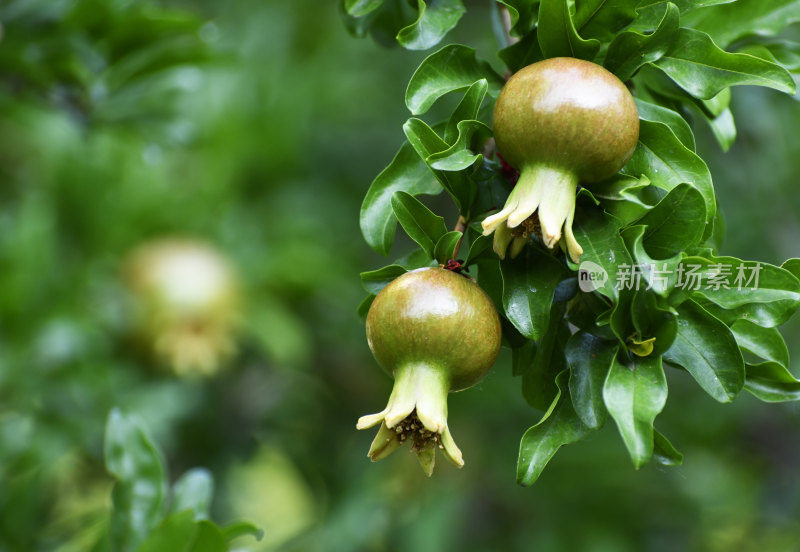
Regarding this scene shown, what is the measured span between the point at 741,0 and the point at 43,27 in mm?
1241

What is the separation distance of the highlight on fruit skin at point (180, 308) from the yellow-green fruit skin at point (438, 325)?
4.78 ft

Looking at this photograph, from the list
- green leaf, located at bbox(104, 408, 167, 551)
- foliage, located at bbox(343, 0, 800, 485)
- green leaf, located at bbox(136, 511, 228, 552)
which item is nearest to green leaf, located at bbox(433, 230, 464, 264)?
foliage, located at bbox(343, 0, 800, 485)

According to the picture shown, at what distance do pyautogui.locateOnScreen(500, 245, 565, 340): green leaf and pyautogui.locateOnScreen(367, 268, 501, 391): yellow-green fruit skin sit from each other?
0.08 ft

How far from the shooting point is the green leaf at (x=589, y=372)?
2.57 feet

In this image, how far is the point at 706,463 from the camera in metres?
2.92

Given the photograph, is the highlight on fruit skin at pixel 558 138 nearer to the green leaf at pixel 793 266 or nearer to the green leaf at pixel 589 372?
the green leaf at pixel 589 372

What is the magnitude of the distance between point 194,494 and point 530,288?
0.68 m

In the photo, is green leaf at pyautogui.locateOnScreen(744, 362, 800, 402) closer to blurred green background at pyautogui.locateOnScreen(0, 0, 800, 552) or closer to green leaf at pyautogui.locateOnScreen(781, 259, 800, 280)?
green leaf at pyautogui.locateOnScreen(781, 259, 800, 280)

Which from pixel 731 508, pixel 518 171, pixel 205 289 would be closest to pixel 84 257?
pixel 205 289

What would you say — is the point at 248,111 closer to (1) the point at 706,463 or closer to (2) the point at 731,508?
(1) the point at 706,463

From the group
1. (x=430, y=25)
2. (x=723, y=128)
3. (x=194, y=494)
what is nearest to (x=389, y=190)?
(x=430, y=25)

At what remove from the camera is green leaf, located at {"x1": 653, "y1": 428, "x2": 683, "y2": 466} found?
792 mm

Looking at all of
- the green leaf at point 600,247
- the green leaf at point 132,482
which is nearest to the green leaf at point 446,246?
the green leaf at point 600,247

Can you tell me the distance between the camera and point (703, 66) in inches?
33.7
